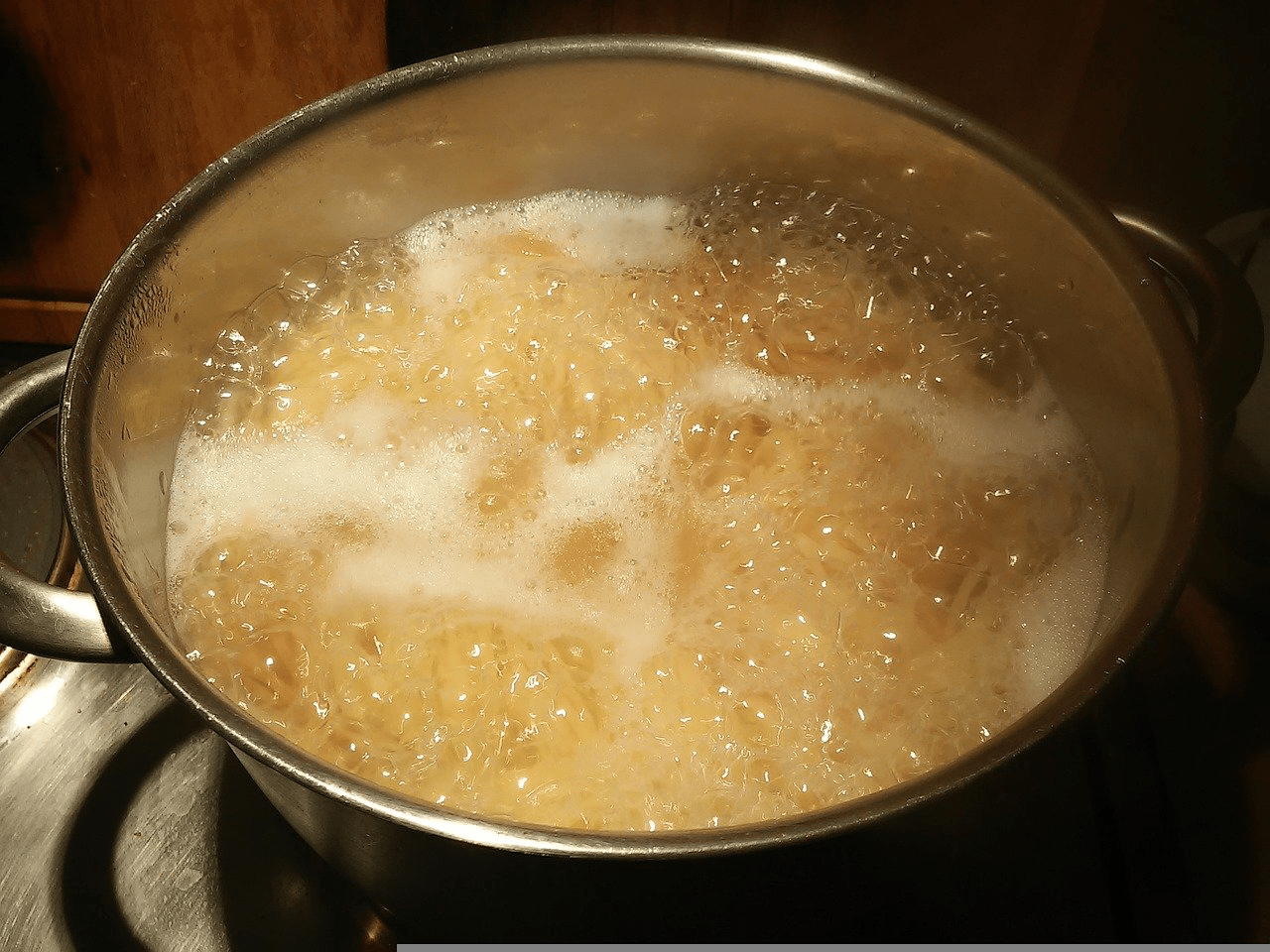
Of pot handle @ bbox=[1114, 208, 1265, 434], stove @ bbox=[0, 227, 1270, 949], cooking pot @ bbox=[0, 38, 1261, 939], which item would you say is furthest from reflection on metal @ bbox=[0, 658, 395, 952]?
pot handle @ bbox=[1114, 208, 1265, 434]

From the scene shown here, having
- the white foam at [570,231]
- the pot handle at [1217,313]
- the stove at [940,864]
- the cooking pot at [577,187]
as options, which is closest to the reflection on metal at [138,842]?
the stove at [940,864]

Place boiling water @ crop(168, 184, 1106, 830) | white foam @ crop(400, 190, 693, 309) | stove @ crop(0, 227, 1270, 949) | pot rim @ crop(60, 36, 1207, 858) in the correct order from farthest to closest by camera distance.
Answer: white foam @ crop(400, 190, 693, 309) → stove @ crop(0, 227, 1270, 949) → boiling water @ crop(168, 184, 1106, 830) → pot rim @ crop(60, 36, 1207, 858)

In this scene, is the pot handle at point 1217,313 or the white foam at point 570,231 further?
the white foam at point 570,231

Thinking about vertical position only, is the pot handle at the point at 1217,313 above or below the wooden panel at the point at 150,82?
above

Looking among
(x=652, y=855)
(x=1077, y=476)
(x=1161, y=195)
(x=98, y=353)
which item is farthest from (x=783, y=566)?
(x=1161, y=195)

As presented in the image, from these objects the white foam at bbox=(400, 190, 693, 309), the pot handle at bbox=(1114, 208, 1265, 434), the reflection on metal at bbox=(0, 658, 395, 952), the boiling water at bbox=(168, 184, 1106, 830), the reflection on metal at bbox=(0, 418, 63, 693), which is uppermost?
the pot handle at bbox=(1114, 208, 1265, 434)

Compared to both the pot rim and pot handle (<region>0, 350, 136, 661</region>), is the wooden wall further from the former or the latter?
pot handle (<region>0, 350, 136, 661</region>)

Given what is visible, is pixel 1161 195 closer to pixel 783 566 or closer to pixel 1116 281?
pixel 1116 281

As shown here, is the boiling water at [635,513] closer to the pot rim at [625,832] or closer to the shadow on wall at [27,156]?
the pot rim at [625,832]
